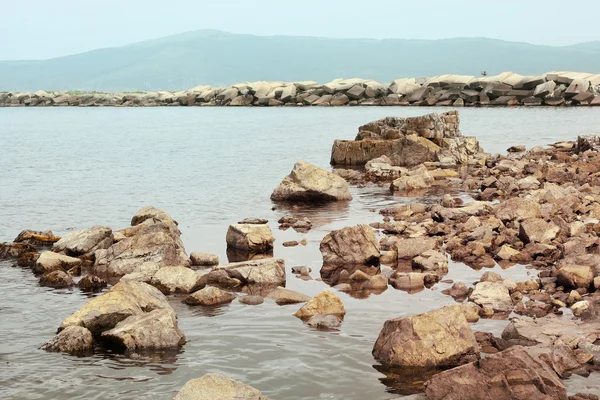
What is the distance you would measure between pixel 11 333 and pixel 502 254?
815 cm

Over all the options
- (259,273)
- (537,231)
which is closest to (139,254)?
(259,273)

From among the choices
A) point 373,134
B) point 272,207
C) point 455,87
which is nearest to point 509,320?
point 272,207

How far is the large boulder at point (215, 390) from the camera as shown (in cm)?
752

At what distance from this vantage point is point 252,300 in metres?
11.8

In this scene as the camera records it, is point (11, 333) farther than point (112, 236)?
No

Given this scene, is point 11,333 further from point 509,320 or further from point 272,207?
point 272,207

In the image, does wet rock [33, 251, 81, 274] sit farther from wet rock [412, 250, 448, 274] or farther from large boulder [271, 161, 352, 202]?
large boulder [271, 161, 352, 202]

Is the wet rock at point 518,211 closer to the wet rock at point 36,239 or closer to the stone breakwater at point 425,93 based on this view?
the wet rock at point 36,239

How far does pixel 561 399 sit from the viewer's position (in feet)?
24.4

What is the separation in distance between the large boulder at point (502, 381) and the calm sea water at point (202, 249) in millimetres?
822

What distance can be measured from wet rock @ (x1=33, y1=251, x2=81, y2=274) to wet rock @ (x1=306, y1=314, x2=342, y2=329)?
537 cm

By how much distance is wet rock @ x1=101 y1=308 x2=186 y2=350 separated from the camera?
31.8ft

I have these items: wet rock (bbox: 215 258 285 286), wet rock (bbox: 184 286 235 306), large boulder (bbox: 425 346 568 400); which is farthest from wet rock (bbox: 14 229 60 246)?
large boulder (bbox: 425 346 568 400)

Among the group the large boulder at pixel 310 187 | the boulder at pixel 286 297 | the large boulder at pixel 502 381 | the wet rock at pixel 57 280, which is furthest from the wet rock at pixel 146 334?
the large boulder at pixel 310 187
